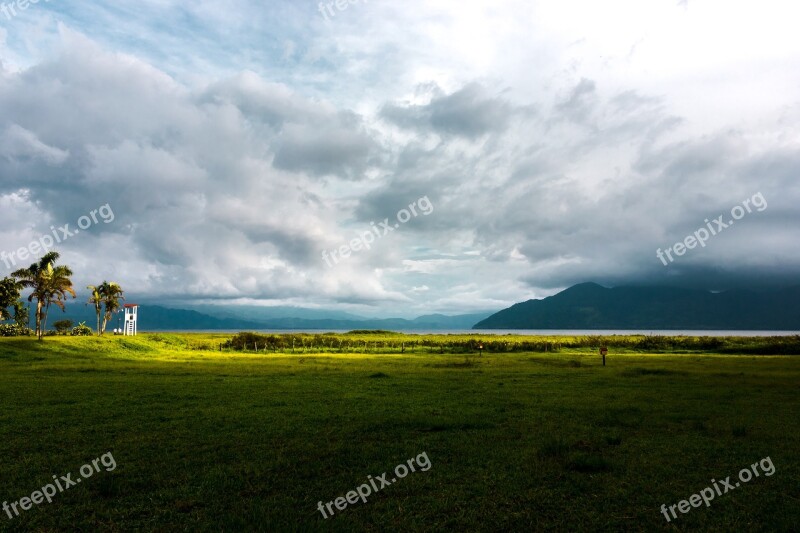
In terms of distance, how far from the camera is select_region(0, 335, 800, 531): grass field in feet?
30.9

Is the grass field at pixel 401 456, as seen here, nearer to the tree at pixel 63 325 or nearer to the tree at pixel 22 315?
the tree at pixel 22 315

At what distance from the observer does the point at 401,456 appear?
1355 cm

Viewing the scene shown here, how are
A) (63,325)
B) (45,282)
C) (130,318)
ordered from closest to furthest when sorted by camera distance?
(45,282) → (63,325) → (130,318)

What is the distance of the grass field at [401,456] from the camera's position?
943cm

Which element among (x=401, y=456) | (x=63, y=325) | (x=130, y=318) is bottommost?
(x=401, y=456)

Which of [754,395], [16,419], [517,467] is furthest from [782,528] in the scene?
[16,419]

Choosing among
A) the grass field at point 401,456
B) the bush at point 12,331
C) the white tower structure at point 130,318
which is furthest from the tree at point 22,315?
the grass field at point 401,456

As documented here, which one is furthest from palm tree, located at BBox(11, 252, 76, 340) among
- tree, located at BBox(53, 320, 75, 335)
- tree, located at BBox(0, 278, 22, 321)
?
tree, located at BBox(53, 320, 75, 335)

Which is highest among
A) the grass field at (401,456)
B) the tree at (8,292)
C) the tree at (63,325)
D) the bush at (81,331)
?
the tree at (8,292)

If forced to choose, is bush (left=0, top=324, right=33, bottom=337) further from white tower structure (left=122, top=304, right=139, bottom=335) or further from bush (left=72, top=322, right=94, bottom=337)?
white tower structure (left=122, top=304, right=139, bottom=335)

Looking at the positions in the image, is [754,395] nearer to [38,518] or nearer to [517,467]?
[517,467]

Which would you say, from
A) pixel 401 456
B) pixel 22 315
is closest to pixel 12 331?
pixel 22 315

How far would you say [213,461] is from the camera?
1310 cm

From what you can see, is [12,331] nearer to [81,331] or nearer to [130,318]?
[81,331]
